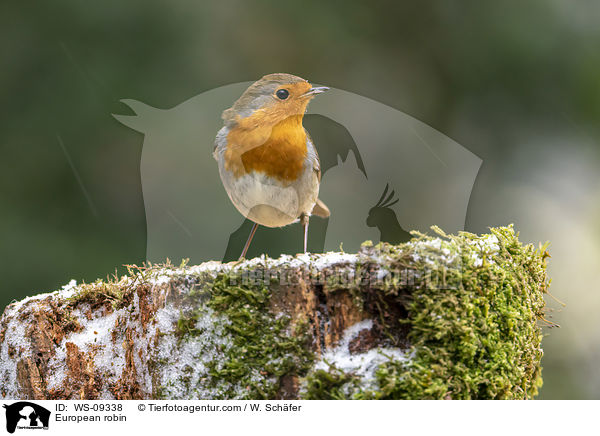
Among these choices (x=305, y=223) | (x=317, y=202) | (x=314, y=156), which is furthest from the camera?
(x=317, y=202)

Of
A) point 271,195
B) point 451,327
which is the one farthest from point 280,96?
point 451,327

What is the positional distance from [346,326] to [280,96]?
1171 mm

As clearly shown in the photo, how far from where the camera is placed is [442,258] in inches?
60.7

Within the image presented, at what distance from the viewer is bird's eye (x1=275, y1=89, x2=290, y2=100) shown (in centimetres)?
230

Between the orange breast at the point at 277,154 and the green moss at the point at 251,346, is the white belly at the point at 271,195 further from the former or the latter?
the green moss at the point at 251,346

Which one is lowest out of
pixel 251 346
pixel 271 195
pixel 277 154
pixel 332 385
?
pixel 332 385

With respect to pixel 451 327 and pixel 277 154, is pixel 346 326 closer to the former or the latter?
pixel 451 327

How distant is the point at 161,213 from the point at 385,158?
1.17m

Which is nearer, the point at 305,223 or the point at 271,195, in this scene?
the point at 271,195

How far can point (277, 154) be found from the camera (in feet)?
7.59

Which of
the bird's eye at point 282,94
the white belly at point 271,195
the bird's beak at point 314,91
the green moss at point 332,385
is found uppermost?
the bird's eye at point 282,94

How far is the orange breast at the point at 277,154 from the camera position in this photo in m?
2.31

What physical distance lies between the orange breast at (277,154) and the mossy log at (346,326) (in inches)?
27.1

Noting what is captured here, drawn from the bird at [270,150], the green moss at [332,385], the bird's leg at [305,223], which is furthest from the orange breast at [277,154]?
the green moss at [332,385]
